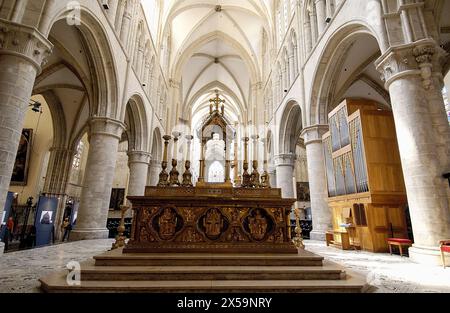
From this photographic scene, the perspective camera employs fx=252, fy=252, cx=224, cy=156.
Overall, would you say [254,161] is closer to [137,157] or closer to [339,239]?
[339,239]

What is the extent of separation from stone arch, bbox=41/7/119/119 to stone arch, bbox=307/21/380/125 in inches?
320

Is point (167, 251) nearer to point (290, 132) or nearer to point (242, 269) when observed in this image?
point (242, 269)

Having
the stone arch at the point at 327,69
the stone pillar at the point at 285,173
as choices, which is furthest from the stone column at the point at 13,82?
the stone pillar at the point at 285,173

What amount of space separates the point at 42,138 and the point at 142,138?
8.61 meters

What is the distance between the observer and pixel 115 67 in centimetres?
1006

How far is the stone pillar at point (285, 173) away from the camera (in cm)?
1460

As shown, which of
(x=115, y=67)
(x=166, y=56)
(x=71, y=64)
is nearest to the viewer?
(x=115, y=67)

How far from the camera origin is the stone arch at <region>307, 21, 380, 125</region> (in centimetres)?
840

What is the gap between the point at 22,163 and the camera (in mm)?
16734

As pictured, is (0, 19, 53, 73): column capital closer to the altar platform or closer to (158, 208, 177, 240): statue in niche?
(158, 208, 177, 240): statue in niche

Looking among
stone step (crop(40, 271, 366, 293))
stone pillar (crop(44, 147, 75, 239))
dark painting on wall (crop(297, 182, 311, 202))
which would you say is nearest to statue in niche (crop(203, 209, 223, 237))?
stone step (crop(40, 271, 366, 293))

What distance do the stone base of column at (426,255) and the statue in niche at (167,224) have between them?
4.82m

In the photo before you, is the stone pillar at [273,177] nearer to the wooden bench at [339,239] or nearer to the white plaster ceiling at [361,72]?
the white plaster ceiling at [361,72]
